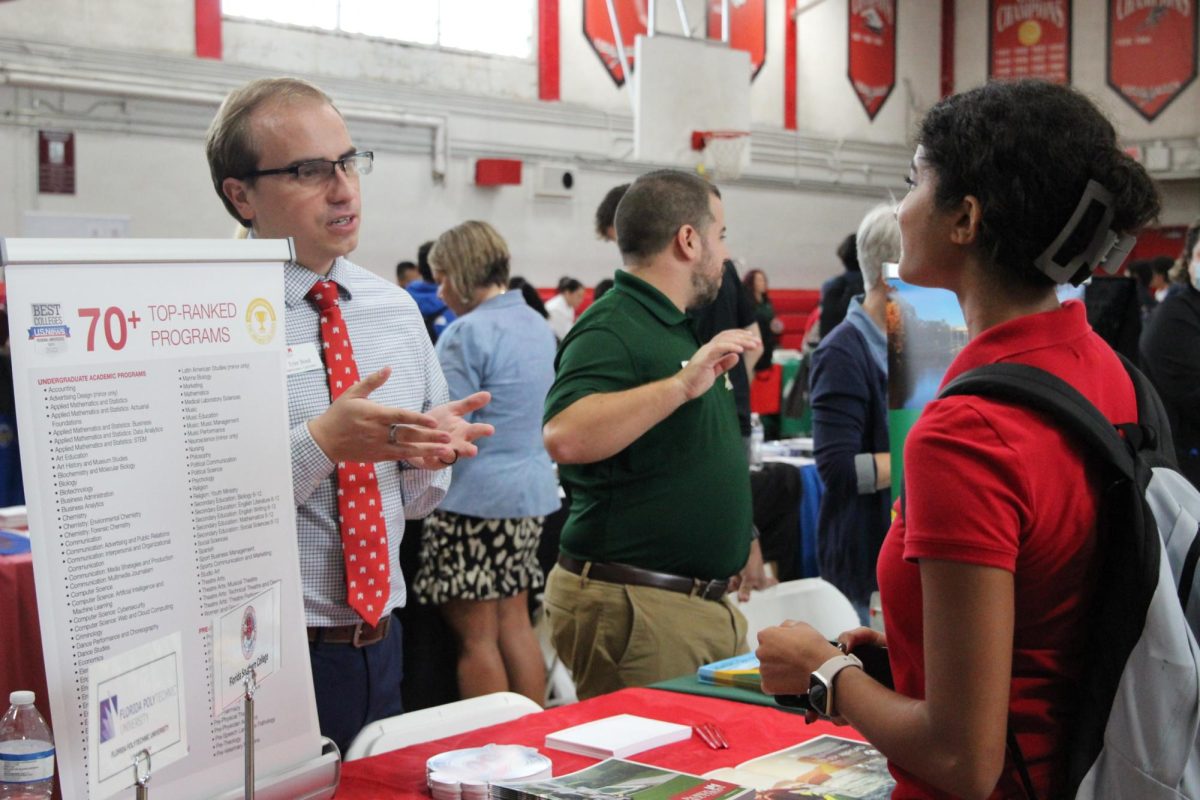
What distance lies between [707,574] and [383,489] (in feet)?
2.93

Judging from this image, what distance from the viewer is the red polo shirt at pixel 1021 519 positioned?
107cm

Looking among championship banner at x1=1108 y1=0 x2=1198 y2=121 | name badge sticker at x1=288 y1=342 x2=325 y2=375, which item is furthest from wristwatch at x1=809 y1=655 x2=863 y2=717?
championship banner at x1=1108 y1=0 x2=1198 y2=121

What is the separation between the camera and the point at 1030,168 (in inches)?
44.5

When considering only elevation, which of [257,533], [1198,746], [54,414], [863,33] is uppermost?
[863,33]

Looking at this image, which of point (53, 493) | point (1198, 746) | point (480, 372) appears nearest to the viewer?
point (1198, 746)

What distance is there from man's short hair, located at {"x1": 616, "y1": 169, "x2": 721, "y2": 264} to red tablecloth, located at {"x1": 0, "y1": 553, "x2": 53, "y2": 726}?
152cm

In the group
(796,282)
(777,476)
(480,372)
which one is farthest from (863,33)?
(480,372)

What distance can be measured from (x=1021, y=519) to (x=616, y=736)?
34.9 inches

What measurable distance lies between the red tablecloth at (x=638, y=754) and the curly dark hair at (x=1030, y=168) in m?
0.90

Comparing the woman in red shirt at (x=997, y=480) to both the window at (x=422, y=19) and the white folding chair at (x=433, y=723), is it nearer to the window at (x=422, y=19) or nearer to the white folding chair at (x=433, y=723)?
the white folding chair at (x=433, y=723)

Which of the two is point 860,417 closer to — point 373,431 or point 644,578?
point 644,578

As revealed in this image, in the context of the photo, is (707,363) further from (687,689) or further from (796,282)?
(796,282)

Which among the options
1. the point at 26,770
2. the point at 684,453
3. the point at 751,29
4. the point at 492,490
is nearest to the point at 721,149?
the point at 751,29

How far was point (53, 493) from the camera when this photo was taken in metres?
1.21
